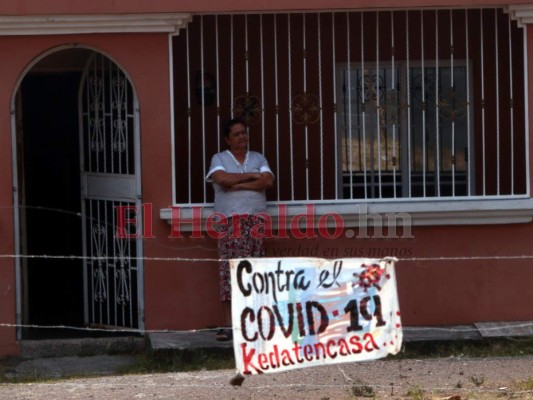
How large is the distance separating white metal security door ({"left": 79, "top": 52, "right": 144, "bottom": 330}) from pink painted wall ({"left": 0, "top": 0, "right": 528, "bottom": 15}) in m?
0.67

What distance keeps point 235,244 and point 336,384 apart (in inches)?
62.5

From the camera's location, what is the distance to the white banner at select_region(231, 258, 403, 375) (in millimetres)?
6902

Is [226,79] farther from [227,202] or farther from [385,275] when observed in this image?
[385,275]

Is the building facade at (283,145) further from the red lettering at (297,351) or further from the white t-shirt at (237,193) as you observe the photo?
the red lettering at (297,351)

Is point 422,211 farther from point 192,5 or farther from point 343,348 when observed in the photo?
point 343,348

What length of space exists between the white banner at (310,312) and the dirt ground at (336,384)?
0.71 meters

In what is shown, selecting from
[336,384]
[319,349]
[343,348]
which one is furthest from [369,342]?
[336,384]

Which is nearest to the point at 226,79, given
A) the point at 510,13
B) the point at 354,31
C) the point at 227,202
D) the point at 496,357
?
the point at 354,31

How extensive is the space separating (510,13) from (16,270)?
13.5 ft

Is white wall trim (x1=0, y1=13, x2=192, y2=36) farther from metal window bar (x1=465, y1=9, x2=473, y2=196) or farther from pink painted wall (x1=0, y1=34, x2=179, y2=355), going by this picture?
metal window bar (x1=465, y1=9, x2=473, y2=196)

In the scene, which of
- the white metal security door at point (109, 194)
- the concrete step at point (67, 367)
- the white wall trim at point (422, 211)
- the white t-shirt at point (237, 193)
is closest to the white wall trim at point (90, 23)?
the white metal security door at point (109, 194)

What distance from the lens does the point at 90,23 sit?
8.97 m

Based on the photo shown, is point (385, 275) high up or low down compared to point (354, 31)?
down

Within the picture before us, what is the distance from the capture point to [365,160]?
1017cm
